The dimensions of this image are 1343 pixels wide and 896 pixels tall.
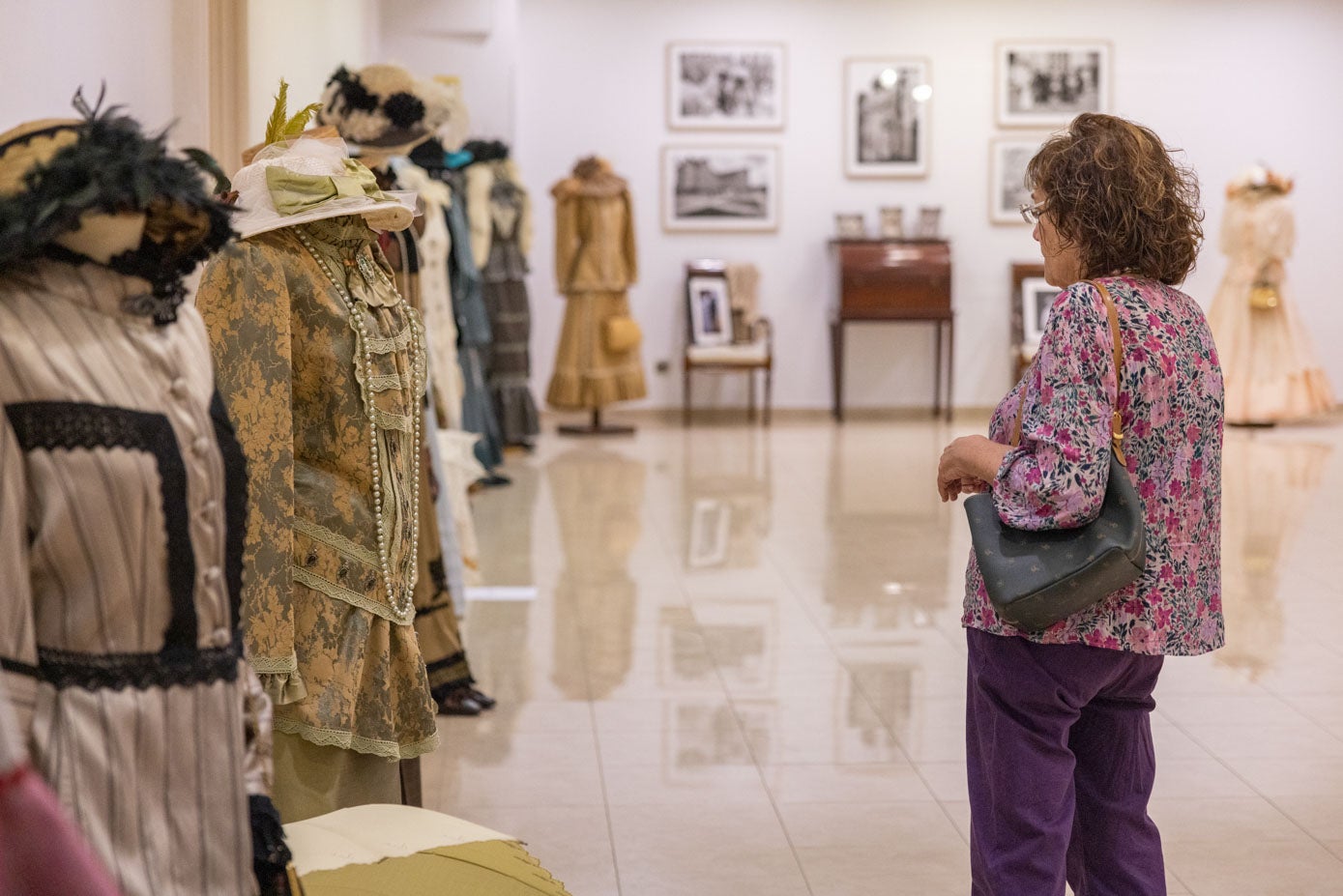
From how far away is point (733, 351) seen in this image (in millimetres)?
11891

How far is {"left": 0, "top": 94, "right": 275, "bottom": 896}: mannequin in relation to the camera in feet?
4.57

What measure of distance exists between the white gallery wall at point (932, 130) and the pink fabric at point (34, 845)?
36.8ft

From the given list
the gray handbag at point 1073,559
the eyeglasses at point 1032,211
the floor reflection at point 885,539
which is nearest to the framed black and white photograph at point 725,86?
the floor reflection at point 885,539

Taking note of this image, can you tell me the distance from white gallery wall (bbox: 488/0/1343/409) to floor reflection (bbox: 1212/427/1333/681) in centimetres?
248

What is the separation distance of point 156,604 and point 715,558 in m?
5.44

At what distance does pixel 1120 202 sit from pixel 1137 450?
37cm

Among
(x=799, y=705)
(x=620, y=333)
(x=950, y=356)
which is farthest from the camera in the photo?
(x=950, y=356)

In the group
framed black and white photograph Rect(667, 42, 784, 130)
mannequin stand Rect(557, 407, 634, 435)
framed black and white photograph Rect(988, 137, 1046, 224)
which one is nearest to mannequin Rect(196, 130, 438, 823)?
mannequin stand Rect(557, 407, 634, 435)

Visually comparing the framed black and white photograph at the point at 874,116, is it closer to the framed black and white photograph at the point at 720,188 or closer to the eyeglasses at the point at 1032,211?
the framed black and white photograph at the point at 720,188

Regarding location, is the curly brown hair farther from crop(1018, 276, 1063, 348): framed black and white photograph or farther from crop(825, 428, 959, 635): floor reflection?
crop(1018, 276, 1063, 348): framed black and white photograph

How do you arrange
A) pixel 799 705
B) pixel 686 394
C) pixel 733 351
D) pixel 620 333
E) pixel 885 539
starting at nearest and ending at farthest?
Result: pixel 799 705, pixel 885 539, pixel 620 333, pixel 733 351, pixel 686 394

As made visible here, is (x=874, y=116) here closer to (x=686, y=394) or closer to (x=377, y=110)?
(x=686, y=394)

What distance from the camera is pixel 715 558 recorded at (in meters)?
6.87

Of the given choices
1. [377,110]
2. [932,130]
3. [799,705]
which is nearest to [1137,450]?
[799,705]
